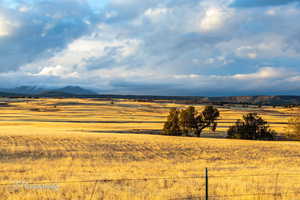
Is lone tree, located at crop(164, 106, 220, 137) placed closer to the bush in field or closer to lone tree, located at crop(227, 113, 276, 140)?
lone tree, located at crop(227, 113, 276, 140)

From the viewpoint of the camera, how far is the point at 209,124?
50812mm

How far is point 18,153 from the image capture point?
24.4m

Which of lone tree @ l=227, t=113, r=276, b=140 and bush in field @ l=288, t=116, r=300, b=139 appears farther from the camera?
lone tree @ l=227, t=113, r=276, b=140

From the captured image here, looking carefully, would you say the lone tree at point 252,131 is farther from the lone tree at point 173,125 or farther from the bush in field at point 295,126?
the lone tree at point 173,125

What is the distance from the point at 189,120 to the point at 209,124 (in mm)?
3438

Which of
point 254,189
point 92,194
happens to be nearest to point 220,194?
point 254,189

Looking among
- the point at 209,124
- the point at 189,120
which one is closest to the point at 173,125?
the point at 189,120

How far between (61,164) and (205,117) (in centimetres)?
3402

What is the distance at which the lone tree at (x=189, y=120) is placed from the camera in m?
50.1

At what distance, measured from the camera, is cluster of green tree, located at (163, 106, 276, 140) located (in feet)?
155

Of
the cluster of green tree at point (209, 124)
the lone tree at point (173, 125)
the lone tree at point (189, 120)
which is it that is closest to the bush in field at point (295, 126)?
the cluster of green tree at point (209, 124)

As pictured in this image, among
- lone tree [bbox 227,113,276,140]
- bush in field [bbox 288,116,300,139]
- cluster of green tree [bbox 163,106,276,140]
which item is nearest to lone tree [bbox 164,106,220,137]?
cluster of green tree [bbox 163,106,276,140]

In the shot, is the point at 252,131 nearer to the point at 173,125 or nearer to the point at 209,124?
the point at 209,124

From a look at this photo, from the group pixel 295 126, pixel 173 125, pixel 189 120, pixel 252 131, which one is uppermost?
pixel 189 120
